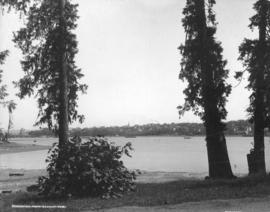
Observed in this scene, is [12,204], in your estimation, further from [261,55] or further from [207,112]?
[261,55]

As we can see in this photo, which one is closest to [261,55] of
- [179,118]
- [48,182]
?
[179,118]

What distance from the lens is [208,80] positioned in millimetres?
20156

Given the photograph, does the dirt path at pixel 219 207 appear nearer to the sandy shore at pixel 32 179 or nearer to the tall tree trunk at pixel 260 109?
the tall tree trunk at pixel 260 109

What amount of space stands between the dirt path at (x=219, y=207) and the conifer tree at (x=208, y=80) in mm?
8004

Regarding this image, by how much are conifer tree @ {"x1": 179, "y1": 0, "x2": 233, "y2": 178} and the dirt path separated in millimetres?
8004

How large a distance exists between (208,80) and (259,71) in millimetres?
2122

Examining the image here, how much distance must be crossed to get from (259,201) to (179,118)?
9520 millimetres

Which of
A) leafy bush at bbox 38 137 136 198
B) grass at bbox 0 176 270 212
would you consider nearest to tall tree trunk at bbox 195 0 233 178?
grass at bbox 0 176 270 212

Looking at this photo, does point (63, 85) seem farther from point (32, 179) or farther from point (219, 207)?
point (219, 207)

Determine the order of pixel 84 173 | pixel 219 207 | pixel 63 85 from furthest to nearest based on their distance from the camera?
pixel 63 85 < pixel 84 173 < pixel 219 207

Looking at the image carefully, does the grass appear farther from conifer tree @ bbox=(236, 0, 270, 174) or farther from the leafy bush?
conifer tree @ bbox=(236, 0, 270, 174)

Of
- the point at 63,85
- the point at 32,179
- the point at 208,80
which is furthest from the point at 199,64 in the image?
the point at 32,179

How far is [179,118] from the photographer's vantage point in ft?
69.4

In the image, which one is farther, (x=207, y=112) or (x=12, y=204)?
(x=207, y=112)
